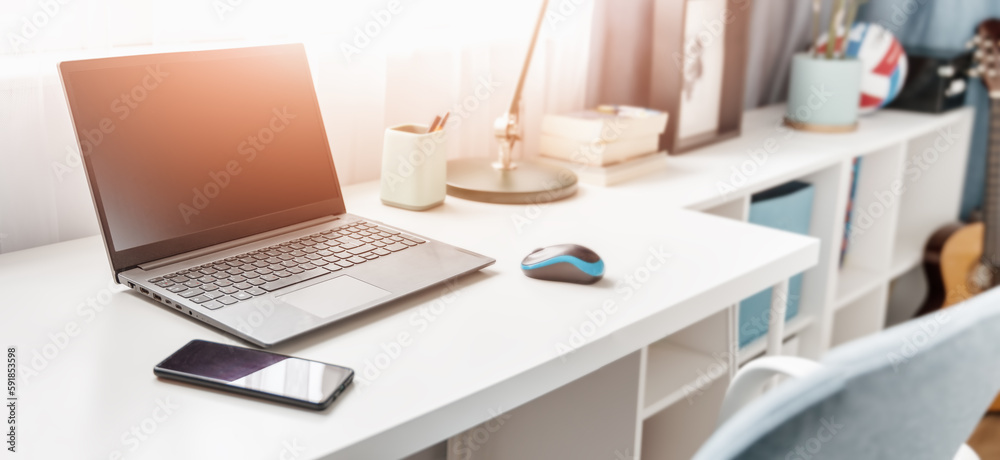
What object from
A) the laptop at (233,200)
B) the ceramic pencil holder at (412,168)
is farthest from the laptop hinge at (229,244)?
the ceramic pencil holder at (412,168)

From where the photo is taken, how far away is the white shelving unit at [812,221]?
48.5 inches

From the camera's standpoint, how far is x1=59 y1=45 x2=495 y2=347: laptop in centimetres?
82

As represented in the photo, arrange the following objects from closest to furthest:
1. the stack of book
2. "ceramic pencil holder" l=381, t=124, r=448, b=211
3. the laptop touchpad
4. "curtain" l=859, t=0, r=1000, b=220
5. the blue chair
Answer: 1. the blue chair
2. the laptop touchpad
3. "ceramic pencil holder" l=381, t=124, r=448, b=211
4. the stack of book
5. "curtain" l=859, t=0, r=1000, b=220

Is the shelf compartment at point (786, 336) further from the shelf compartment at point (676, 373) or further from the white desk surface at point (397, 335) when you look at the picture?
the white desk surface at point (397, 335)

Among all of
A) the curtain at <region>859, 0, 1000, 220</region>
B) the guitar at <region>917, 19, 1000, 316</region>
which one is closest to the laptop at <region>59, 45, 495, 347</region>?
the guitar at <region>917, 19, 1000, 316</region>

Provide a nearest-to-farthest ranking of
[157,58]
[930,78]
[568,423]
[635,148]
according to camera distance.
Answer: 1. [157,58]
2. [568,423]
3. [635,148]
4. [930,78]

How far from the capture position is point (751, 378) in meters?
0.75

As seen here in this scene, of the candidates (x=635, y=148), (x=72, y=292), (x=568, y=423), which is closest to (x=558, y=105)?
(x=635, y=148)

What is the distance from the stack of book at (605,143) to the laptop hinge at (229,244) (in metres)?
0.47

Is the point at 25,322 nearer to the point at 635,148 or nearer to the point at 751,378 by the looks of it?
the point at 751,378

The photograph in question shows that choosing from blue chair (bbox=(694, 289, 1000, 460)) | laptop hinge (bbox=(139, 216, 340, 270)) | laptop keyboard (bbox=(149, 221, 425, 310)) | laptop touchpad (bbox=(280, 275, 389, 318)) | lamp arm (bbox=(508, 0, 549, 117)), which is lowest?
laptop touchpad (bbox=(280, 275, 389, 318))

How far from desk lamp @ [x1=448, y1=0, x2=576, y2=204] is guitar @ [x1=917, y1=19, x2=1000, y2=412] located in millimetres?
1208

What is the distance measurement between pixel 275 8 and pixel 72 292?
50cm

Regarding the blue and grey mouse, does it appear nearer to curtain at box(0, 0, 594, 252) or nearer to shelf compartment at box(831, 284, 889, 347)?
curtain at box(0, 0, 594, 252)
